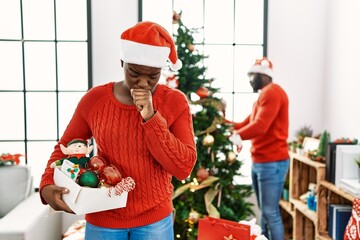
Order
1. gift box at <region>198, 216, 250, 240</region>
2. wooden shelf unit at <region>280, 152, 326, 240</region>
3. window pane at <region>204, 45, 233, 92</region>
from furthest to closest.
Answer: window pane at <region>204, 45, 233, 92</region> → wooden shelf unit at <region>280, 152, 326, 240</region> → gift box at <region>198, 216, 250, 240</region>

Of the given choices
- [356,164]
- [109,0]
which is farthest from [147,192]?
[109,0]

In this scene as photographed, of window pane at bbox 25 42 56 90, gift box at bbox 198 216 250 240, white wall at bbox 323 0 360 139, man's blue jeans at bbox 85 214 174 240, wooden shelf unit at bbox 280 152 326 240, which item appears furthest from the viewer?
window pane at bbox 25 42 56 90

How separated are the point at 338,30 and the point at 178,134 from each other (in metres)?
2.61

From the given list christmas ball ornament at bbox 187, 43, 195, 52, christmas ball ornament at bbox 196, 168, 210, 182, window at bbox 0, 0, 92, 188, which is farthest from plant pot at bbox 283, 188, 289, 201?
window at bbox 0, 0, 92, 188

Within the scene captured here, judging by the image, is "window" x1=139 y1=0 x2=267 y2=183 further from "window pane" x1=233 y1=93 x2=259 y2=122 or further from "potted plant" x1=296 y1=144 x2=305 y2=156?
"potted plant" x1=296 y1=144 x2=305 y2=156

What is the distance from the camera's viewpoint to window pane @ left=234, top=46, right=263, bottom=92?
3.63 metres

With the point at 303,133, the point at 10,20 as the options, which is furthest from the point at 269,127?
the point at 10,20

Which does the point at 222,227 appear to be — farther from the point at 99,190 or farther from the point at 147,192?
the point at 99,190

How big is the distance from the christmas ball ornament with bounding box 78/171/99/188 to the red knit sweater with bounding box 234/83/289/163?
1.76m

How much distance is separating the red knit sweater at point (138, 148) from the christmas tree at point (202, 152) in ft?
5.00

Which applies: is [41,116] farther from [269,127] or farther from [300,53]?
[300,53]

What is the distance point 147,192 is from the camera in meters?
1.16

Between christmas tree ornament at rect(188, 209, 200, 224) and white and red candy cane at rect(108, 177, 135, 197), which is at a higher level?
white and red candy cane at rect(108, 177, 135, 197)

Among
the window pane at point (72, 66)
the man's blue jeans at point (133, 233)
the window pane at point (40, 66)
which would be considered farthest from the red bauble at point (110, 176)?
the window pane at point (40, 66)
